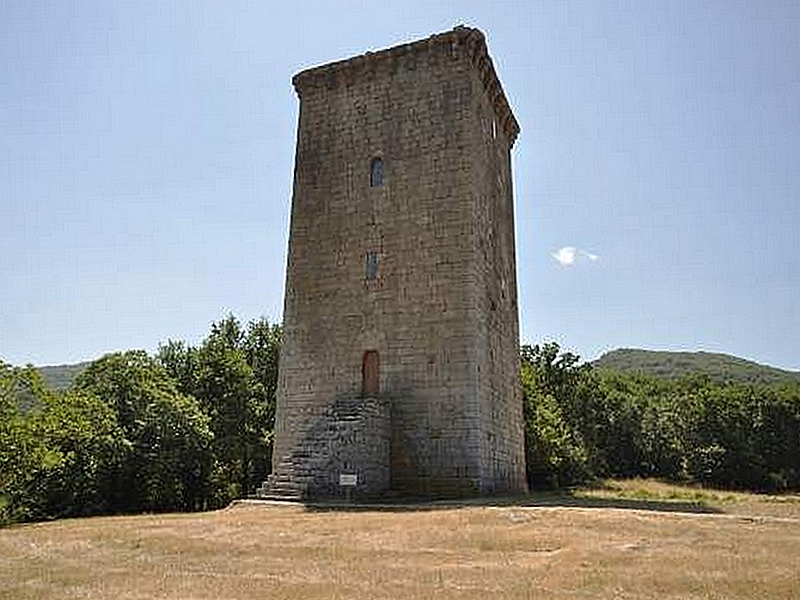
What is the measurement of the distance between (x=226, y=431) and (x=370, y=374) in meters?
10.4

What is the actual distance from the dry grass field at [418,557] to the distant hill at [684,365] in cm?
9441

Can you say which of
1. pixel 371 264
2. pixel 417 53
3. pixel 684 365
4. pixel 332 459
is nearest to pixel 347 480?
pixel 332 459

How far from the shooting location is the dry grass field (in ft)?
19.9

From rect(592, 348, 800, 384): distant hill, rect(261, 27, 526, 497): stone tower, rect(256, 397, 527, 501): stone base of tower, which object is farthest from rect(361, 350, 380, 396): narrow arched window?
rect(592, 348, 800, 384): distant hill

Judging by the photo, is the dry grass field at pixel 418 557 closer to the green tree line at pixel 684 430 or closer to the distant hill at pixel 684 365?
the green tree line at pixel 684 430

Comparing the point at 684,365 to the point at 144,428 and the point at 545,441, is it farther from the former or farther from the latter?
the point at 144,428

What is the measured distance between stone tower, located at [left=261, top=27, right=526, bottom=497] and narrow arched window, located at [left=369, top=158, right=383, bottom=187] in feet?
0.11

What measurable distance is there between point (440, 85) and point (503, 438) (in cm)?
977

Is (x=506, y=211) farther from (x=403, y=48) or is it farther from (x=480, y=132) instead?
(x=403, y=48)

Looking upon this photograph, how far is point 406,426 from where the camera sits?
1673 centimetres

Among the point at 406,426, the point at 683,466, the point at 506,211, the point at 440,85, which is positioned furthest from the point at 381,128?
the point at 683,466

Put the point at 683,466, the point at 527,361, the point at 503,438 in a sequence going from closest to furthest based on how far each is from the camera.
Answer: the point at 503,438 → the point at 527,361 → the point at 683,466

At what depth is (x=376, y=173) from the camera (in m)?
19.2

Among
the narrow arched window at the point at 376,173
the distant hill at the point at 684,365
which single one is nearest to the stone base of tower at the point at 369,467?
the narrow arched window at the point at 376,173
